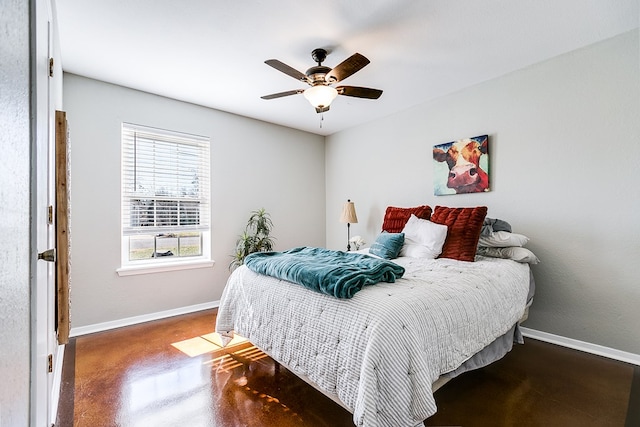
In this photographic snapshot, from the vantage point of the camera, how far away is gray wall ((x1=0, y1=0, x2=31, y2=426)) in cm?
57

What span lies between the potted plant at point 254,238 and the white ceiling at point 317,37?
1688 mm

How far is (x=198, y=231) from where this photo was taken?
3980 millimetres

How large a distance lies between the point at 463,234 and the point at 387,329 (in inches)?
67.7

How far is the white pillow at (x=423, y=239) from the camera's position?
110 inches

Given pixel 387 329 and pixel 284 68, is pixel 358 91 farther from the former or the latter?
pixel 387 329

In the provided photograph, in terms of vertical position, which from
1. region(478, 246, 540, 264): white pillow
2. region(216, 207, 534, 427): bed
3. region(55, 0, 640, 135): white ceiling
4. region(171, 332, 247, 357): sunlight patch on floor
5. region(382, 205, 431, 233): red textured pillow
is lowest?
region(171, 332, 247, 357): sunlight patch on floor

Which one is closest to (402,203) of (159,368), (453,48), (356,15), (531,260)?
(531,260)

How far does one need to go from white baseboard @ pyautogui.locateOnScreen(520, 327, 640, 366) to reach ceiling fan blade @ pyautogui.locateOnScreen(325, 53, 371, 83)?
Result: 116 inches

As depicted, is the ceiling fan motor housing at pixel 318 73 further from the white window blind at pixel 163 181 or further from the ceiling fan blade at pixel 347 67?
the white window blind at pixel 163 181

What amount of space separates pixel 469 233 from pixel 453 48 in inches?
63.0

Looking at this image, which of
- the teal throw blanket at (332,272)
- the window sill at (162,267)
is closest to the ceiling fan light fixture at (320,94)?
the teal throw blanket at (332,272)

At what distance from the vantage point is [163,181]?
3.69m

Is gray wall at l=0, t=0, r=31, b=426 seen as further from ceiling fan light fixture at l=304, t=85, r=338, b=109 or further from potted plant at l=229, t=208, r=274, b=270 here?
potted plant at l=229, t=208, r=274, b=270

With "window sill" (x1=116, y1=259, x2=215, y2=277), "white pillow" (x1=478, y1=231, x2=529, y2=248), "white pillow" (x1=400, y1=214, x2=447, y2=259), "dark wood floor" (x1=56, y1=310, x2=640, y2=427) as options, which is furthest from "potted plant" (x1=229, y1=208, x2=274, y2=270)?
"white pillow" (x1=478, y1=231, x2=529, y2=248)
